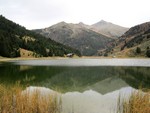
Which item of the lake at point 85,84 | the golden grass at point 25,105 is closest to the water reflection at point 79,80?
→ the lake at point 85,84

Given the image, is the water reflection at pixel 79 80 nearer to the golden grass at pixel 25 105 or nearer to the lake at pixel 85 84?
the lake at pixel 85 84

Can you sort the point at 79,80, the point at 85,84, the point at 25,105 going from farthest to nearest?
the point at 79,80 < the point at 85,84 < the point at 25,105

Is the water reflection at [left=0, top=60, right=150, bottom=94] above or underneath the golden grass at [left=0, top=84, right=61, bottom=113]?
underneath

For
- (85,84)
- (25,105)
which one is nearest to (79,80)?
(85,84)

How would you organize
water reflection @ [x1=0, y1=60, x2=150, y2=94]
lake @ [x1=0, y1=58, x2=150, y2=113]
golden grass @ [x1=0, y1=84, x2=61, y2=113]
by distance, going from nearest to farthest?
1. golden grass @ [x1=0, y1=84, x2=61, y2=113]
2. lake @ [x1=0, y1=58, x2=150, y2=113]
3. water reflection @ [x1=0, y1=60, x2=150, y2=94]

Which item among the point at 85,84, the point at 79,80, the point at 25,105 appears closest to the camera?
the point at 25,105

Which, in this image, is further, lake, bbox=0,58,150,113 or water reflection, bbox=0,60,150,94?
water reflection, bbox=0,60,150,94

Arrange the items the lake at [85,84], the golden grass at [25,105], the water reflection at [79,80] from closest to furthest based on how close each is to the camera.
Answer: the golden grass at [25,105], the lake at [85,84], the water reflection at [79,80]

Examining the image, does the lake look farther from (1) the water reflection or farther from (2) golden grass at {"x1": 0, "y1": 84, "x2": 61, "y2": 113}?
(2) golden grass at {"x1": 0, "y1": 84, "x2": 61, "y2": 113}

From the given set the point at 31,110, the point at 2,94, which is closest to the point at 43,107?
the point at 31,110

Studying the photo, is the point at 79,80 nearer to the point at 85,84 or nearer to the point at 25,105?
the point at 85,84

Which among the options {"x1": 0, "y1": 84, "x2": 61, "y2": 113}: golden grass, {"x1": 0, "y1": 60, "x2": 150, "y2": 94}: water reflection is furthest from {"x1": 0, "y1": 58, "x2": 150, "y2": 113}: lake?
{"x1": 0, "y1": 84, "x2": 61, "y2": 113}: golden grass

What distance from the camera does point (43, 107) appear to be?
57.6ft

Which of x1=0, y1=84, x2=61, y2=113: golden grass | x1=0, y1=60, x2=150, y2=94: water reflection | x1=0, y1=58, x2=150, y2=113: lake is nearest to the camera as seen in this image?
x1=0, y1=84, x2=61, y2=113: golden grass
